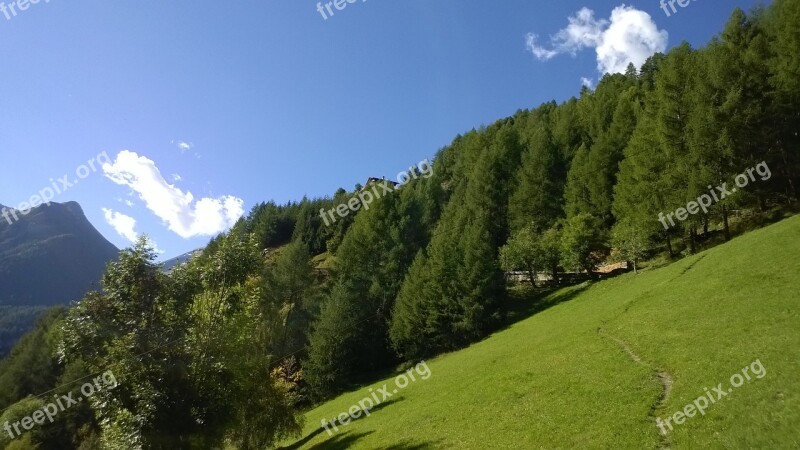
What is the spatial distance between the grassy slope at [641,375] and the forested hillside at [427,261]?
35.5ft

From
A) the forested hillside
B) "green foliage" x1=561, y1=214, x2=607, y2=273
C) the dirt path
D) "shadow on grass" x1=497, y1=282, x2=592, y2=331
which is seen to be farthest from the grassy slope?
"green foliage" x1=561, y1=214, x2=607, y2=273

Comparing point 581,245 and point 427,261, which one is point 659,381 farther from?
point 427,261

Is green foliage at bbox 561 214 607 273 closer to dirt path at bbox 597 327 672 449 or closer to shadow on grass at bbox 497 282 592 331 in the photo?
shadow on grass at bbox 497 282 592 331

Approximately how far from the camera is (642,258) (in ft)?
187

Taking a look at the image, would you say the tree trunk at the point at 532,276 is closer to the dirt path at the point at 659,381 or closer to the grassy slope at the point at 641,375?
the grassy slope at the point at 641,375

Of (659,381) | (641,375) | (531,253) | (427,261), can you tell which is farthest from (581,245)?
(659,381)

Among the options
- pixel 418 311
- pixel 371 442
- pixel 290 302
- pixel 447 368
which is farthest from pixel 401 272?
pixel 371 442

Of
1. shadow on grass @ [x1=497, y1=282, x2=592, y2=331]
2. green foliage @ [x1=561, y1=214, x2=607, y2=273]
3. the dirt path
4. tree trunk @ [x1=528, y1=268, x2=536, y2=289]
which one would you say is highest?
green foliage @ [x1=561, y1=214, x2=607, y2=273]

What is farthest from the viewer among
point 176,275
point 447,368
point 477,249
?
point 477,249

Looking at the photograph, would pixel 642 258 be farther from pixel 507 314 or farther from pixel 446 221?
pixel 446 221

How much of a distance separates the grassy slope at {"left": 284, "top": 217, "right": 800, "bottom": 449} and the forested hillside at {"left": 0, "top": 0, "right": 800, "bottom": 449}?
1083cm

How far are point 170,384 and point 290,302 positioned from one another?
64.4 meters

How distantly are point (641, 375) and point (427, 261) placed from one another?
158ft

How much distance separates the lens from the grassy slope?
16250 mm
